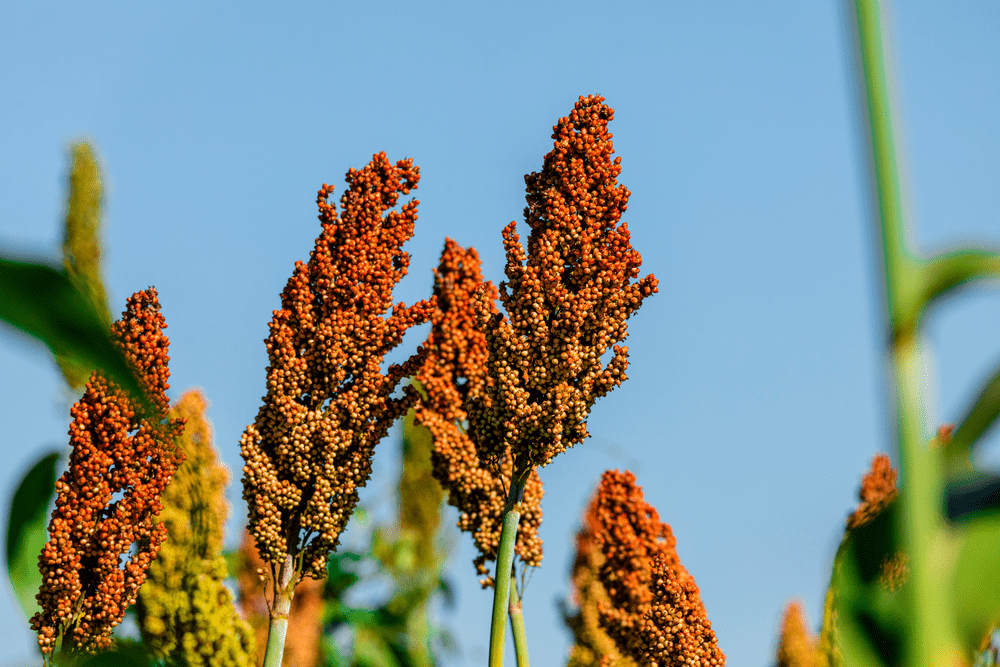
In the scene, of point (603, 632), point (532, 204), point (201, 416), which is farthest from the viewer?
point (603, 632)

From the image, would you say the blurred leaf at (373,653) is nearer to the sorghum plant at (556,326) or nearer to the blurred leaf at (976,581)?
the sorghum plant at (556,326)

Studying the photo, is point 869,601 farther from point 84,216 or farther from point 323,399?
point 84,216

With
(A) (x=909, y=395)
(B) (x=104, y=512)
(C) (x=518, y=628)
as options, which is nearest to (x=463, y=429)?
(C) (x=518, y=628)

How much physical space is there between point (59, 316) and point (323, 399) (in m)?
4.53

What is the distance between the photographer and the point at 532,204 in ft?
17.0

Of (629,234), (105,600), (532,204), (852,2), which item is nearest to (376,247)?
(532,204)

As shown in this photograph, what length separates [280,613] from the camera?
480 centimetres

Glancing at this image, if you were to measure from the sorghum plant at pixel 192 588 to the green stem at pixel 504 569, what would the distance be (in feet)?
4.44

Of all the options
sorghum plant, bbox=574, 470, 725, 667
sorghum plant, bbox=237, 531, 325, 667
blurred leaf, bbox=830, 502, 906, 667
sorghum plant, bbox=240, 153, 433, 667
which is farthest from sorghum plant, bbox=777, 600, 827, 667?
blurred leaf, bbox=830, 502, 906, 667

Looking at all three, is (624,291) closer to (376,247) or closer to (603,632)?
(376,247)

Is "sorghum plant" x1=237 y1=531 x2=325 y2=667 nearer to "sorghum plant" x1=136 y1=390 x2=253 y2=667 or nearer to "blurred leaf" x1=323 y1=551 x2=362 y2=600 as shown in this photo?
"blurred leaf" x1=323 y1=551 x2=362 y2=600

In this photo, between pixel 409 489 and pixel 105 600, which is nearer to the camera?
pixel 105 600

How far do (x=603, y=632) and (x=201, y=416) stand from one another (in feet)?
11.4

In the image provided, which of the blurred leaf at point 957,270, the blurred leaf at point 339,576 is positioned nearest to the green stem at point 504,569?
the blurred leaf at point 957,270
